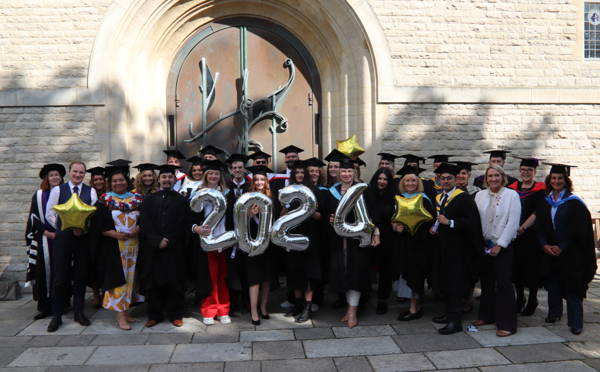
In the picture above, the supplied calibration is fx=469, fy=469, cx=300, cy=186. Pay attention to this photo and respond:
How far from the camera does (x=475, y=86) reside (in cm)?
838

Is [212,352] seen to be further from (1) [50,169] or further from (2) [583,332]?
(2) [583,332]

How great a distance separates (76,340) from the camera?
5121 mm

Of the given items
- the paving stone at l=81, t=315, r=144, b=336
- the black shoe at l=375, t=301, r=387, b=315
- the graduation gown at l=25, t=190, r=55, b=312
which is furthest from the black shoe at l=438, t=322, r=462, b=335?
the graduation gown at l=25, t=190, r=55, b=312

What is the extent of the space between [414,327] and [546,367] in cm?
150

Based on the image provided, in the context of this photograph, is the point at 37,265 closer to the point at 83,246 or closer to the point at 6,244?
the point at 83,246

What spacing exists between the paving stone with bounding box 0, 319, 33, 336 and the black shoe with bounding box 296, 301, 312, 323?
3283mm

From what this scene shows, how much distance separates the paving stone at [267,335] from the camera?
510 cm

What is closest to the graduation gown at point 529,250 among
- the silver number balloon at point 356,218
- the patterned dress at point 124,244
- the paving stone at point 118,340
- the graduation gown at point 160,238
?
the silver number balloon at point 356,218

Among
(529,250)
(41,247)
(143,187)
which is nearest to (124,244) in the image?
(143,187)

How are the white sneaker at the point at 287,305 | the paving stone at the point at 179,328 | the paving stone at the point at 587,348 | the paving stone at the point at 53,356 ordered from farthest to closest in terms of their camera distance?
the white sneaker at the point at 287,305 → the paving stone at the point at 179,328 → the paving stone at the point at 587,348 → the paving stone at the point at 53,356

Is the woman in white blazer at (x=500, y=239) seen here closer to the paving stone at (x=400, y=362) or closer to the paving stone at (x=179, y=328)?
the paving stone at (x=400, y=362)

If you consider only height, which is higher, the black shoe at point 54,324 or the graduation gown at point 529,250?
the graduation gown at point 529,250

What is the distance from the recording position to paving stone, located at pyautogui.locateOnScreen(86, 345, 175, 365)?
14.9ft

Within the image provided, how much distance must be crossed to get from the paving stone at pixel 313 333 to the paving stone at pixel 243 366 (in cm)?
80
